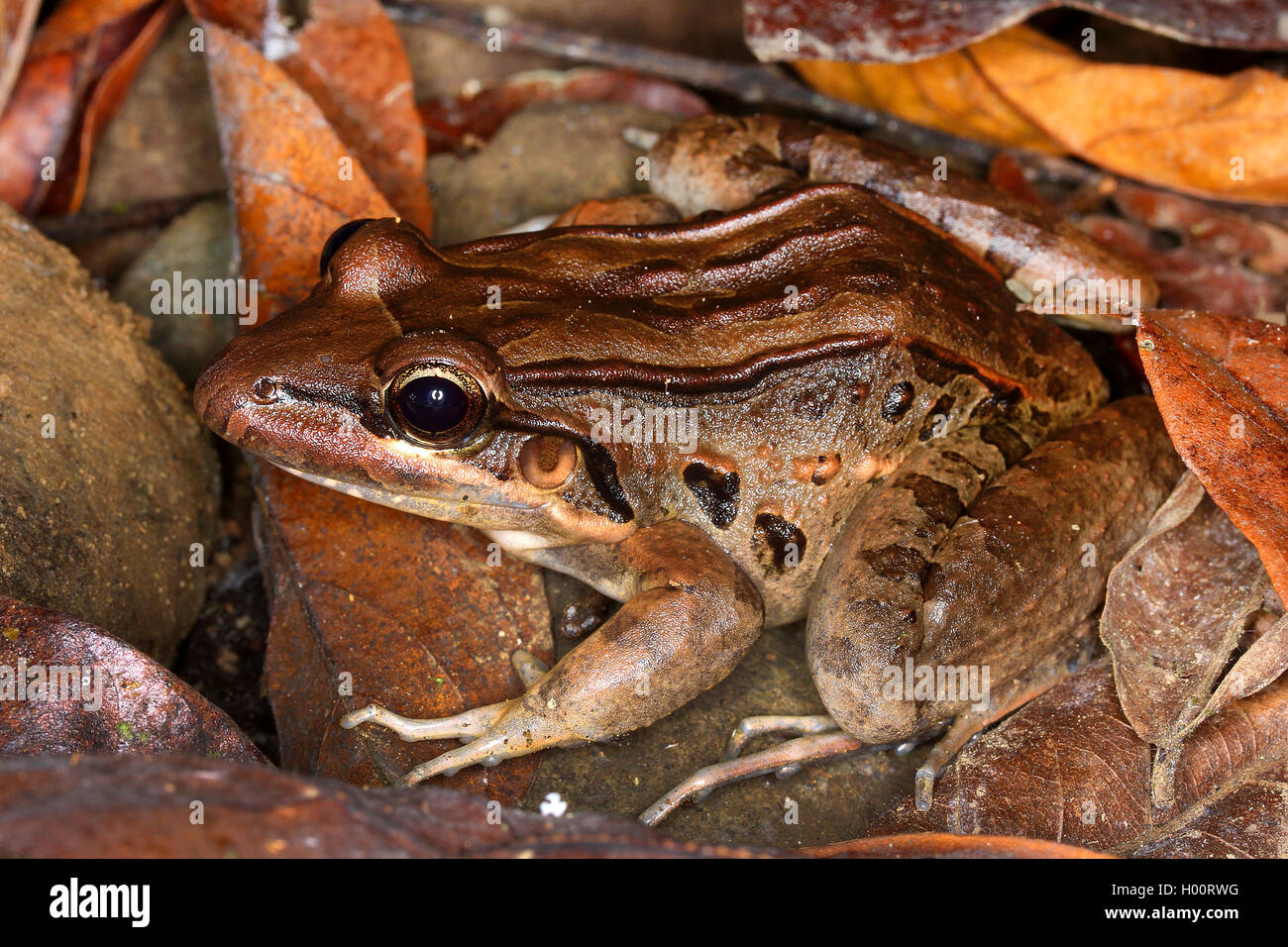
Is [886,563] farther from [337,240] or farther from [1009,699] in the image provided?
[337,240]

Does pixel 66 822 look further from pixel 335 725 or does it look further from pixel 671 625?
pixel 671 625

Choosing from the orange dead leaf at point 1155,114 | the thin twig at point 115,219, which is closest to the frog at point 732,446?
the orange dead leaf at point 1155,114

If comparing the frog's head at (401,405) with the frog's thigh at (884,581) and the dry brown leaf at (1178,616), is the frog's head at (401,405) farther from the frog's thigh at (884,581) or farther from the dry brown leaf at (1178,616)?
the dry brown leaf at (1178,616)

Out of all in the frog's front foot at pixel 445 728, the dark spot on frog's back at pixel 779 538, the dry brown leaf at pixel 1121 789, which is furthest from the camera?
the dark spot on frog's back at pixel 779 538

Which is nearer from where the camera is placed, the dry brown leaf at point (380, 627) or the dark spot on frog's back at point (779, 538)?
the dry brown leaf at point (380, 627)

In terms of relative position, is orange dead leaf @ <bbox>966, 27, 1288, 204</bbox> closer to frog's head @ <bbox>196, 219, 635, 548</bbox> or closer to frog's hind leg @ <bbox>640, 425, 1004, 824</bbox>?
frog's hind leg @ <bbox>640, 425, 1004, 824</bbox>
